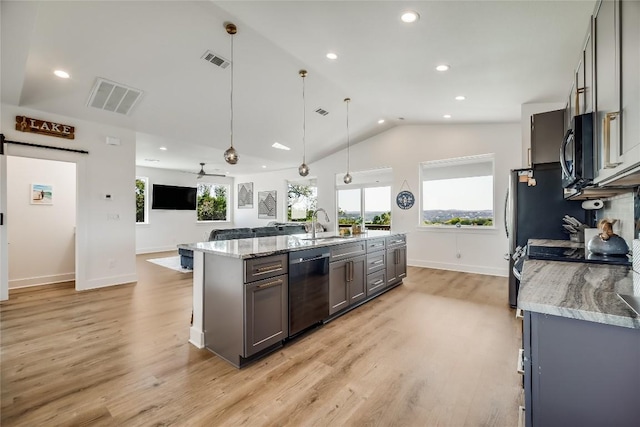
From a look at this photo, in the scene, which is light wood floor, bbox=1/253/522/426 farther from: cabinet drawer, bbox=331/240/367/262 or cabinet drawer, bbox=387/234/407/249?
cabinet drawer, bbox=387/234/407/249

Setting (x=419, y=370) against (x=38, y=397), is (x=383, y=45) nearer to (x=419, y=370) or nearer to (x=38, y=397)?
(x=419, y=370)

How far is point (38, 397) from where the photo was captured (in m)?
1.93

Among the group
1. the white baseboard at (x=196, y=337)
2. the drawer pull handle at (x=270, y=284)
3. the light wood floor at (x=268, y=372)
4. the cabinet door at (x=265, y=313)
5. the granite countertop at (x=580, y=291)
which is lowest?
the light wood floor at (x=268, y=372)

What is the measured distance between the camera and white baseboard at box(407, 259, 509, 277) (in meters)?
5.40

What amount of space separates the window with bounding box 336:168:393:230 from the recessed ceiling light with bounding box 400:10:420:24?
4.54m

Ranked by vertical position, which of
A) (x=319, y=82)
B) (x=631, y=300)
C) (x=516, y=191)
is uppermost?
(x=319, y=82)

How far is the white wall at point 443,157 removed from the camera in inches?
211

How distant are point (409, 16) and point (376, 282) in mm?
3116

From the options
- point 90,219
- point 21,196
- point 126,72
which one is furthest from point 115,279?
point 126,72

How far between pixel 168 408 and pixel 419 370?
5.90 feet

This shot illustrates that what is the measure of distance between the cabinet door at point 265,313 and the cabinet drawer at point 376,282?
1607 millimetres

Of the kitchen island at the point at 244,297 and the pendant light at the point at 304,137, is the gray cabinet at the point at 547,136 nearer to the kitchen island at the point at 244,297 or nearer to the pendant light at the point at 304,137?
the kitchen island at the point at 244,297

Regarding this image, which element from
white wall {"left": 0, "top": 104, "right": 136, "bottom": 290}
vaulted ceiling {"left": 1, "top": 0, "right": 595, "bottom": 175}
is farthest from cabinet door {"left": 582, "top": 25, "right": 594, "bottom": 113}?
white wall {"left": 0, "top": 104, "right": 136, "bottom": 290}

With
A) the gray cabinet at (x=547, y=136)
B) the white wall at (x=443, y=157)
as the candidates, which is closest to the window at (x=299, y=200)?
the white wall at (x=443, y=157)
